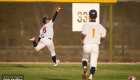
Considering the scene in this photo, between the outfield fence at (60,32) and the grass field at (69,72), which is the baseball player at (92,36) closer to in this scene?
the grass field at (69,72)

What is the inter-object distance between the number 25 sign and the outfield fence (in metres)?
0.19

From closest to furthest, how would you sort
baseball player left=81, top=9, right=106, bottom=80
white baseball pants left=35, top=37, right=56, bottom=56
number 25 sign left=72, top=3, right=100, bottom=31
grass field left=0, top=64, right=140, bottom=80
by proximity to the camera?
1. baseball player left=81, top=9, right=106, bottom=80
2. grass field left=0, top=64, right=140, bottom=80
3. white baseball pants left=35, top=37, right=56, bottom=56
4. number 25 sign left=72, top=3, right=100, bottom=31

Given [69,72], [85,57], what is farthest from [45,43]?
[85,57]

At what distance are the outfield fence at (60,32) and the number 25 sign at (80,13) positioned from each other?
0.19 m

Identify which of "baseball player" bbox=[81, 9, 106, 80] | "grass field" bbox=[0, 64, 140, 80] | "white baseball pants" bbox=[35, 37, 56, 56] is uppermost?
"baseball player" bbox=[81, 9, 106, 80]

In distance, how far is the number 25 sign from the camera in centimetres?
2559

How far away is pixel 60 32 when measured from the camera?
25.8m

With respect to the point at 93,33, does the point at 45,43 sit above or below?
below

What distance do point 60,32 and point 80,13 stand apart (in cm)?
124

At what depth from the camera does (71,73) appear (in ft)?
64.5

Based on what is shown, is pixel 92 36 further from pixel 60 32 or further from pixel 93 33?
pixel 60 32

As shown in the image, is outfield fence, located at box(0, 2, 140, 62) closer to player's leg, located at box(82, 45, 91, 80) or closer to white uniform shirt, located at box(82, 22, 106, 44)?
player's leg, located at box(82, 45, 91, 80)

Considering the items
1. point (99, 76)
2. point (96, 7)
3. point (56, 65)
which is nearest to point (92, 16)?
point (99, 76)

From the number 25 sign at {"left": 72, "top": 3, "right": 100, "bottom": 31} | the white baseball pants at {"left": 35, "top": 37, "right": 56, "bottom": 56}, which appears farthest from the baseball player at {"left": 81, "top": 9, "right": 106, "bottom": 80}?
the number 25 sign at {"left": 72, "top": 3, "right": 100, "bottom": 31}
